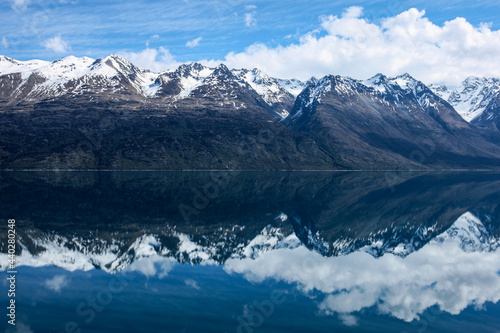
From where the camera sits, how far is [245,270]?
5619 centimetres

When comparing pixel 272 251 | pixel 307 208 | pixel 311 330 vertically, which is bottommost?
pixel 311 330

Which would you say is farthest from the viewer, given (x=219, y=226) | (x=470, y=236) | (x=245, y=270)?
(x=219, y=226)

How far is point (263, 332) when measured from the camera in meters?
36.8

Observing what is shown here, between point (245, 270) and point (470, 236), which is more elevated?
point (470, 236)

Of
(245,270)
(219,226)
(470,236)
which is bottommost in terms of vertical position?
(245,270)

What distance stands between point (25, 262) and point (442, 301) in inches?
2207

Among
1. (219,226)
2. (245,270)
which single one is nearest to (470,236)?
(219,226)

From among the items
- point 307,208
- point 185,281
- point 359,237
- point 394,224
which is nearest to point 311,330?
point 185,281

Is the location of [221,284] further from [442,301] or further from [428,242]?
[428,242]

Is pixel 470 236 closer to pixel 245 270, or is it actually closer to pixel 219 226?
pixel 219 226

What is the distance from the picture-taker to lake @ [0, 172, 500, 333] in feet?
130

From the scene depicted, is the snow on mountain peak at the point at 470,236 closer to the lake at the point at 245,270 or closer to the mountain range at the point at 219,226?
the mountain range at the point at 219,226

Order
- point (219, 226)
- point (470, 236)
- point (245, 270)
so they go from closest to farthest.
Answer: point (245, 270) → point (470, 236) → point (219, 226)

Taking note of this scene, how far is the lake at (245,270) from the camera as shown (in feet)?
130
